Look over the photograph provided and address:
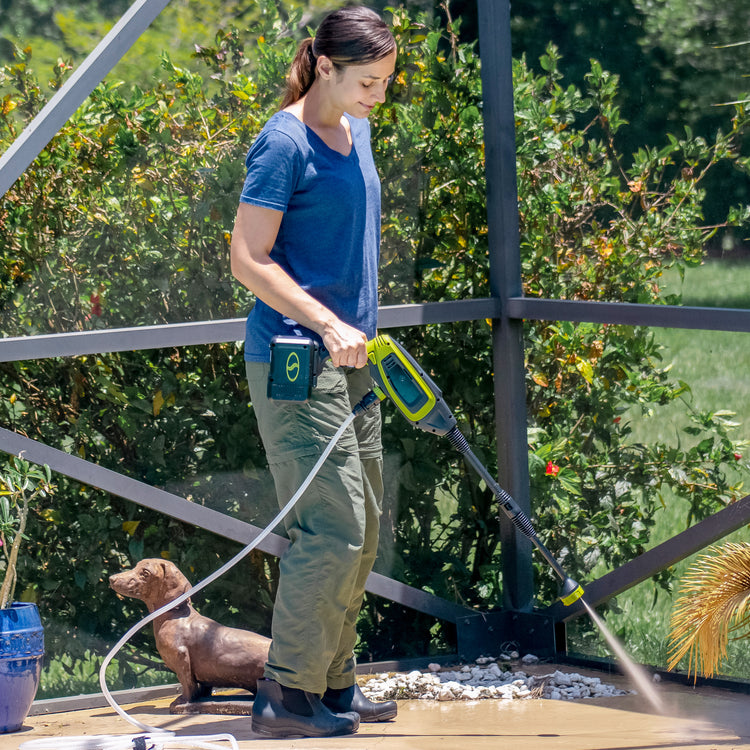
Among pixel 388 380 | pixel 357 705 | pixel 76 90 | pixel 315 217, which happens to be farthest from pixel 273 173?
pixel 357 705

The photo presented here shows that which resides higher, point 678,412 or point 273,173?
point 273,173

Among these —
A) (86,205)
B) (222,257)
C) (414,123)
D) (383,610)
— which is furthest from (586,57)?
(383,610)

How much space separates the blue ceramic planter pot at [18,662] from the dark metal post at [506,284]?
1498mm

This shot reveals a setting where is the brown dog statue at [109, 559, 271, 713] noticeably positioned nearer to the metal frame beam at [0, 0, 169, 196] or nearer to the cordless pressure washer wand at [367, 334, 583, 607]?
the cordless pressure washer wand at [367, 334, 583, 607]

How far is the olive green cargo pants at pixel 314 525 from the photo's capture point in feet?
8.25

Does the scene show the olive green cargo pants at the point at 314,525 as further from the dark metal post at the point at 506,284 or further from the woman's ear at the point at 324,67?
the dark metal post at the point at 506,284

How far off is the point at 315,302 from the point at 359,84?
50 centimetres

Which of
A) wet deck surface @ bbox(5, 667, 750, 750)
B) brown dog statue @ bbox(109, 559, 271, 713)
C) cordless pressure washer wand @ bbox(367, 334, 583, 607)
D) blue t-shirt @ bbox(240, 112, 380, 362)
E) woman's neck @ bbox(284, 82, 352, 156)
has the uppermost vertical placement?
woman's neck @ bbox(284, 82, 352, 156)

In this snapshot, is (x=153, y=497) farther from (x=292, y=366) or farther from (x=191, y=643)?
(x=292, y=366)

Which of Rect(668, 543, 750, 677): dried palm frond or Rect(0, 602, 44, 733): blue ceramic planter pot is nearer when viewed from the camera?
Rect(668, 543, 750, 677): dried palm frond

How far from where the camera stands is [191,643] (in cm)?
295

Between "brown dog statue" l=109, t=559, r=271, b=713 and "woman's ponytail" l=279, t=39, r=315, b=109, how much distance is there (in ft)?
4.18

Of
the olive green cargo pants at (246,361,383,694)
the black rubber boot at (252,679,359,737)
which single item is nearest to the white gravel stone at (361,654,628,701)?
the black rubber boot at (252,679,359,737)

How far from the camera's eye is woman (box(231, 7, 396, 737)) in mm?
2428
